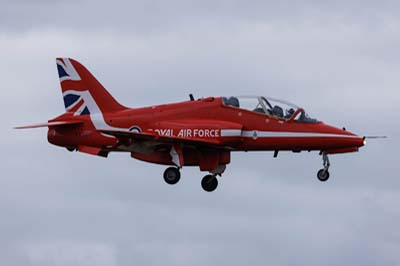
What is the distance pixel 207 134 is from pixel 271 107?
8.65ft

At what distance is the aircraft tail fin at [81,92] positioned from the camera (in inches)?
2148

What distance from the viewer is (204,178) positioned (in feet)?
177

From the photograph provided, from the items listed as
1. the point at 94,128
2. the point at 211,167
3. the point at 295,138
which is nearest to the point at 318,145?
the point at 295,138

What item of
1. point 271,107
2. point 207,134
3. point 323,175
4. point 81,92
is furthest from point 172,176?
point 81,92

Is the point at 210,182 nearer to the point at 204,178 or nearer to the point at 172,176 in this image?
the point at 204,178

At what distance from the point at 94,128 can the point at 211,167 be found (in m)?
4.93

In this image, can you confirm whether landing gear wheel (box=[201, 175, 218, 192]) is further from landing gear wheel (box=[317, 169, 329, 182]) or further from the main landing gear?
landing gear wheel (box=[317, 169, 329, 182])

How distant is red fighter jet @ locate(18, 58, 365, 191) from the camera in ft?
169

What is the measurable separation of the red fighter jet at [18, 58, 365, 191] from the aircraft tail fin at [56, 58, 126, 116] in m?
1.06

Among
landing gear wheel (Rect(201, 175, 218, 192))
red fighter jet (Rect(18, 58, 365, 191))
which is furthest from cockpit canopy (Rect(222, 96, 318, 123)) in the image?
landing gear wheel (Rect(201, 175, 218, 192))

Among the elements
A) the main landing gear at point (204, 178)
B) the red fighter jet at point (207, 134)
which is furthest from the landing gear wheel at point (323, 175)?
the main landing gear at point (204, 178)

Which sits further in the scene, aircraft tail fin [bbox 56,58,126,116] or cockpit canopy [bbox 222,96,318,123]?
aircraft tail fin [bbox 56,58,126,116]

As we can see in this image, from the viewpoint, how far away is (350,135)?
51750mm

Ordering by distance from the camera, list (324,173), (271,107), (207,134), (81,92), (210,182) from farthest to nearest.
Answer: (81,92) < (210,182) < (271,107) < (324,173) < (207,134)
